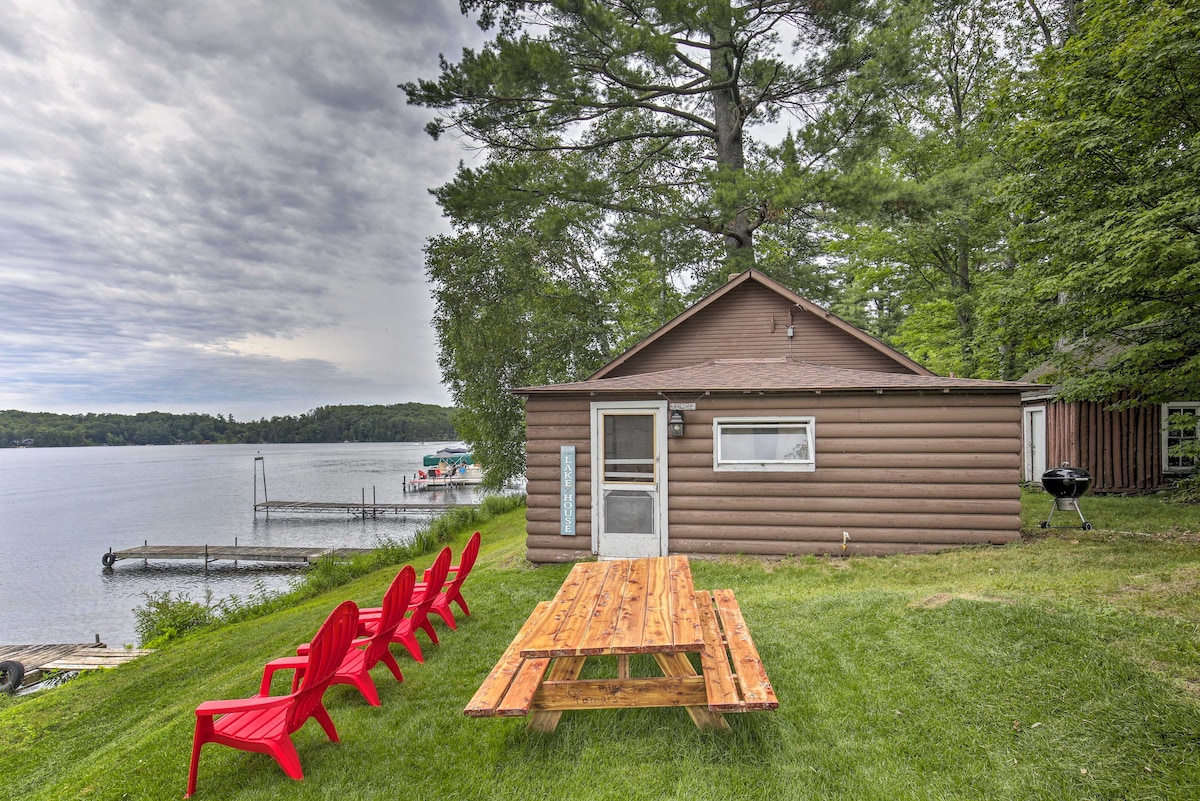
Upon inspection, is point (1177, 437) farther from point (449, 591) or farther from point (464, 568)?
point (449, 591)

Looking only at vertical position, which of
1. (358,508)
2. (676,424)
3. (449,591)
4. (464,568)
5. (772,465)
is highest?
(676,424)

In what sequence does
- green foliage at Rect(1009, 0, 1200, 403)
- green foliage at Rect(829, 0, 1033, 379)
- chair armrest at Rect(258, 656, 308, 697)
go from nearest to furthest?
1. chair armrest at Rect(258, 656, 308, 697)
2. green foliage at Rect(1009, 0, 1200, 403)
3. green foliage at Rect(829, 0, 1033, 379)

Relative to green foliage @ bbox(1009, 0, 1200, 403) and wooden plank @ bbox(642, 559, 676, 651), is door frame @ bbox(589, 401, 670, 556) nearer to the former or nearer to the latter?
wooden plank @ bbox(642, 559, 676, 651)

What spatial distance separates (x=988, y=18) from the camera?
18453 mm

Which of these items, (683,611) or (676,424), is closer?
(683,611)

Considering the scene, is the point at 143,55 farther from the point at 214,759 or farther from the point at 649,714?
the point at 649,714

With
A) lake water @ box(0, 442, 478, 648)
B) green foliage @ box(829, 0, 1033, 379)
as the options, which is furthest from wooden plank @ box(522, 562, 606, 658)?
green foliage @ box(829, 0, 1033, 379)

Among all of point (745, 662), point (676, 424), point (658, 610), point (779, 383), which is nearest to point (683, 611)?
point (658, 610)

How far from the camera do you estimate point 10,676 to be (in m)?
8.90

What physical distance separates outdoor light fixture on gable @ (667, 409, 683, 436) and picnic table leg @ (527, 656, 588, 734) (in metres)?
4.36

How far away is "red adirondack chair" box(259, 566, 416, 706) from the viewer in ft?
11.6

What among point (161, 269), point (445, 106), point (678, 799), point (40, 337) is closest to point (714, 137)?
point (445, 106)

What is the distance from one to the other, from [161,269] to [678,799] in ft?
133

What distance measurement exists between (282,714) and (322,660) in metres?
0.38
